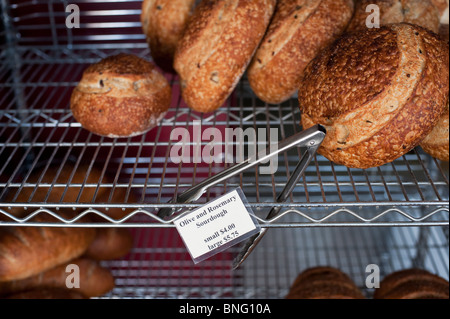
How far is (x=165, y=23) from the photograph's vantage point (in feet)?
3.99

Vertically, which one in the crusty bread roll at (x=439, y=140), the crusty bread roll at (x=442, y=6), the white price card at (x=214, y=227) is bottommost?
the white price card at (x=214, y=227)

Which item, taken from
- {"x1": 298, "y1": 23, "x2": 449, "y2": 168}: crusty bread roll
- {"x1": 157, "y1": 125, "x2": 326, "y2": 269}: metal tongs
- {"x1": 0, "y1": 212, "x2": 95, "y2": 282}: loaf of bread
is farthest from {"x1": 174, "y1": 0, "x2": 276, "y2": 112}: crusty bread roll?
{"x1": 0, "y1": 212, "x2": 95, "y2": 282}: loaf of bread

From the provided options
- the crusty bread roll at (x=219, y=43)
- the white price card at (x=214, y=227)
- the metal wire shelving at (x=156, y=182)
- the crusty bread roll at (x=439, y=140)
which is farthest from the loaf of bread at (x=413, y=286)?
the crusty bread roll at (x=219, y=43)

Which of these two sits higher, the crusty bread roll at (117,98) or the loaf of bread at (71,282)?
the crusty bread roll at (117,98)

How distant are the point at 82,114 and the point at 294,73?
1.88 ft

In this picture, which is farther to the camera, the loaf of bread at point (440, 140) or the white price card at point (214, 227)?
the loaf of bread at point (440, 140)

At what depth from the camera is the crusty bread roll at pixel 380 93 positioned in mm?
808

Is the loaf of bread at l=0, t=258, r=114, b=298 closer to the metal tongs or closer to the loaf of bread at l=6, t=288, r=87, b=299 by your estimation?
the loaf of bread at l=6, t=288, r=87, b=299

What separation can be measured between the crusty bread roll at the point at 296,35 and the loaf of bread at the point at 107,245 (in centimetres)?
78

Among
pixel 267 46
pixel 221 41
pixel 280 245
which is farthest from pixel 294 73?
pixel 280 245

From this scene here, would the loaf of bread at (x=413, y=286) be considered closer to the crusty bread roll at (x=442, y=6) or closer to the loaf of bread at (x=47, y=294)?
the crusty bread roll at (x=442, y=6)

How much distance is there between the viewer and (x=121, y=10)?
1.68m

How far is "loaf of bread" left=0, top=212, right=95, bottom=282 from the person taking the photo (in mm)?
1095

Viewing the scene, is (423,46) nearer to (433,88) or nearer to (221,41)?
(433,88)
